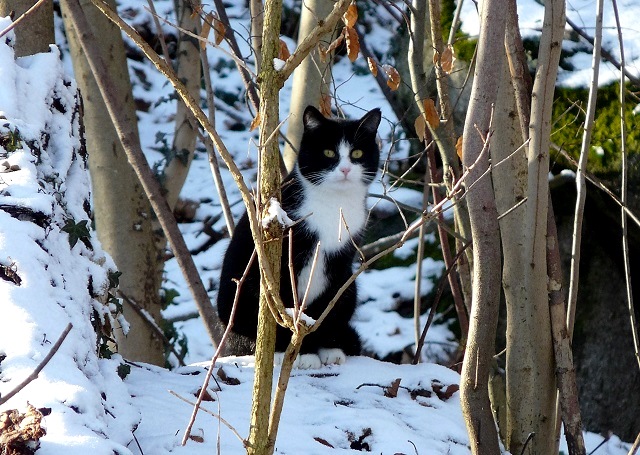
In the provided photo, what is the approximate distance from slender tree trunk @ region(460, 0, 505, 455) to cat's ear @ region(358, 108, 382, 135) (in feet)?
4.81

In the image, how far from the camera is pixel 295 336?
1460 millimetres

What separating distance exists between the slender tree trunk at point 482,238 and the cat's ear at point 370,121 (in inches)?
57.8

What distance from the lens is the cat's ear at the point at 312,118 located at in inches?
137

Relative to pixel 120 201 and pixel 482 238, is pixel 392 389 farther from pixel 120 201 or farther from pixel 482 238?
pixel 120 201

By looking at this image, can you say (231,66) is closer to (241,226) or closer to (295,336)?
(241,226)

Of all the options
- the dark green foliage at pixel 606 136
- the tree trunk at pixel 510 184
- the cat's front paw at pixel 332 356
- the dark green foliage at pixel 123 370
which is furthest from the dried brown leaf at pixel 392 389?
the dark green foliage at pixel 606 136

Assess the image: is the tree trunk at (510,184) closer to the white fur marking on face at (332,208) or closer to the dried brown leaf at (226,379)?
the white fur marking on face at (332,208)

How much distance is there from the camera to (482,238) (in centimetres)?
206

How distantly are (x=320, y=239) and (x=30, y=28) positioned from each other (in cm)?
146

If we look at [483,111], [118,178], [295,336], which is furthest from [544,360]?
[118,178]

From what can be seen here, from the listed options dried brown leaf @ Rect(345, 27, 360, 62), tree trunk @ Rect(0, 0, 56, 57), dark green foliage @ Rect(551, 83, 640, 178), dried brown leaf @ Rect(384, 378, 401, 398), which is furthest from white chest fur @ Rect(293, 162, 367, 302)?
dark green foliage @ Rect(551, 83, 640, 178)

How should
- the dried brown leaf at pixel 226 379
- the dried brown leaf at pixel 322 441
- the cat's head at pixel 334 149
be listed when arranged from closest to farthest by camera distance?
the dried brown leaf at pixel 322 441, the dried brown leaf at pixel 226 379, the cat's head at pixel 334 149

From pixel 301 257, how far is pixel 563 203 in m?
2.36

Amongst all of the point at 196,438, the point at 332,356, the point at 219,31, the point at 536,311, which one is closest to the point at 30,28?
the point at 219,31
